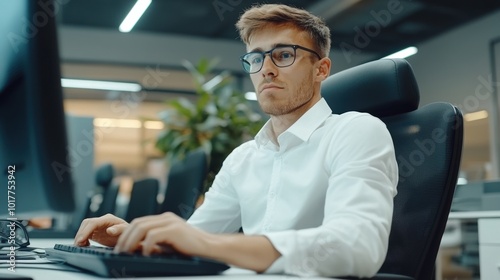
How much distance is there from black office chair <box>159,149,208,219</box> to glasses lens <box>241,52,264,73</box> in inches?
25.3

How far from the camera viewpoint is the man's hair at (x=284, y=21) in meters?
1.24

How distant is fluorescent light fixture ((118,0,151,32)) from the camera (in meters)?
5.37

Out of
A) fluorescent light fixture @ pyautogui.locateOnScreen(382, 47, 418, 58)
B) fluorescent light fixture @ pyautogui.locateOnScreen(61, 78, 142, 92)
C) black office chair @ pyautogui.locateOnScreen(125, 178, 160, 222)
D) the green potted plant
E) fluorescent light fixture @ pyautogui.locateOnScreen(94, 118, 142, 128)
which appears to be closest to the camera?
black office chair @ pyautogui.locateOnScreen(125, 178, 160, 222)

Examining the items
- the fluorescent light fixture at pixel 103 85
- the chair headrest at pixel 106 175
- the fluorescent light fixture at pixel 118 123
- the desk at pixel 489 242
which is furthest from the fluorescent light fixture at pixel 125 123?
the desk at pixel 489 242

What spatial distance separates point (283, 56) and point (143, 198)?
47.0 inches

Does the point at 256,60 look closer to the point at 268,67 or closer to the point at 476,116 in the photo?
the point at 268,67

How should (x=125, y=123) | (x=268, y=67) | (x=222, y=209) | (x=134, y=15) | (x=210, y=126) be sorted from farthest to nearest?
(x=125, y=123) < (x=134, y=15) < (x=210, y=126) < (x=222, y=209) < (x=268, y=67)

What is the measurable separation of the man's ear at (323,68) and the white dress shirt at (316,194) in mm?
75

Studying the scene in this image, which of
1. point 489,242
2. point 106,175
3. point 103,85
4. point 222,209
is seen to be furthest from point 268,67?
point 103,85

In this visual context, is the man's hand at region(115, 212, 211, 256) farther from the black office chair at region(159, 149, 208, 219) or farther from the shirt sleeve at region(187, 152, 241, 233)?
the black office chair at region(159, 149, 208, 219)

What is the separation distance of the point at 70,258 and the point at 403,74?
A: 0.77 meters

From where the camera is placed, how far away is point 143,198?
7.32 ft

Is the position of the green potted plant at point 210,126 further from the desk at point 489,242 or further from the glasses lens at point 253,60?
the glasses lens at point 253,60

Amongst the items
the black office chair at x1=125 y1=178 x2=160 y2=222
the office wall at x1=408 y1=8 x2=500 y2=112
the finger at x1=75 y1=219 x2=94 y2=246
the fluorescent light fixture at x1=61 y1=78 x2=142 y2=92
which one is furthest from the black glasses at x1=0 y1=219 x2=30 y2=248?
the fluorescent light fixture at x1=61 y1=78 x2=142 y2=92
